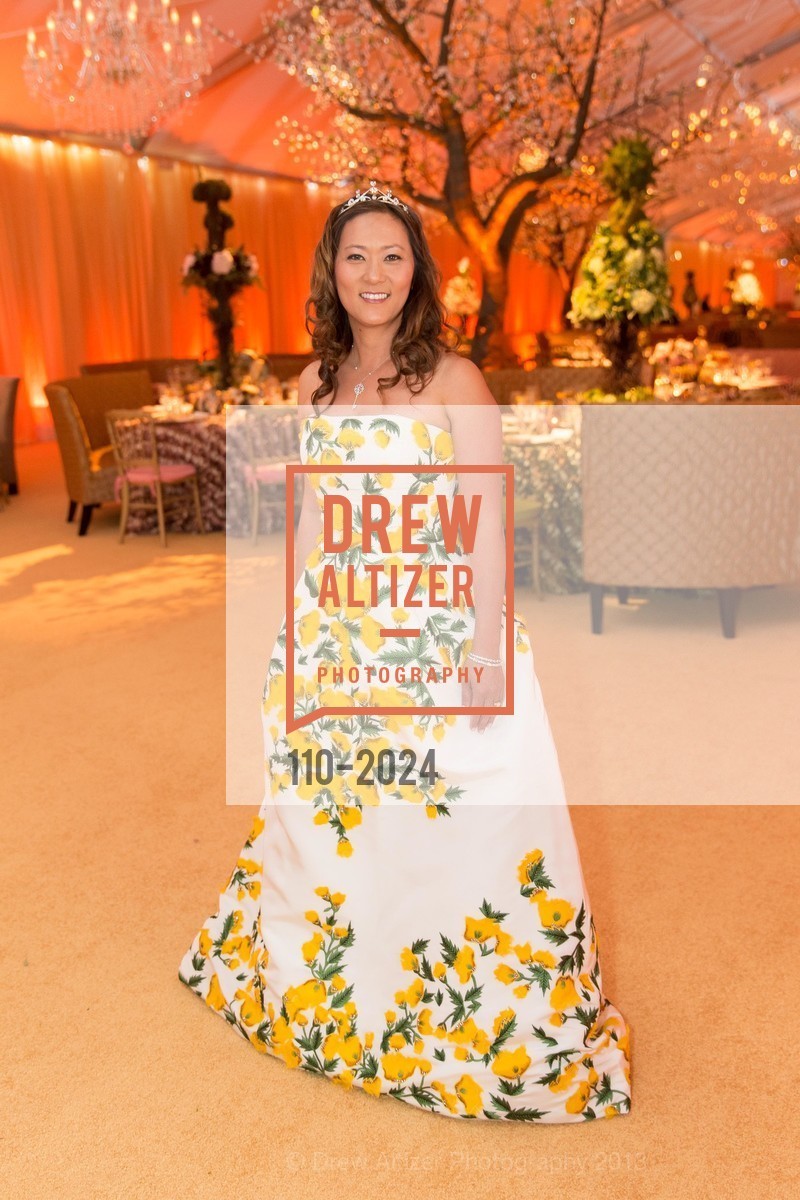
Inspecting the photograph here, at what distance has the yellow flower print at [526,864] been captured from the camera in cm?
193

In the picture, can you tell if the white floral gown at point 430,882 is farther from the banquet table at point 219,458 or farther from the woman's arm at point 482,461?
the banquet table at point 219,458

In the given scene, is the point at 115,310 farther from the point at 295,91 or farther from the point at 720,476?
the point at 720,476

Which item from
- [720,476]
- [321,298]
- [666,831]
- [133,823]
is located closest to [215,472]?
[720,476]

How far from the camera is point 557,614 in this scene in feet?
18.1

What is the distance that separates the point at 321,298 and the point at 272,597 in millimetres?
4119

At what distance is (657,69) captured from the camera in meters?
13.3

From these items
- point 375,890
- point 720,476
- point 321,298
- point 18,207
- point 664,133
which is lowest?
point 375,890

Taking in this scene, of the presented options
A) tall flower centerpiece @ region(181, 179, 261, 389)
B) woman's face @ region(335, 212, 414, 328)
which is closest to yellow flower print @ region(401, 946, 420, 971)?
woman's face @ region(335, 212, 414, 328)

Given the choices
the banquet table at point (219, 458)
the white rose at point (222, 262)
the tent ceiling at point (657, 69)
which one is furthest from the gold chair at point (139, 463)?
the tent ceiling at point (657, 69)

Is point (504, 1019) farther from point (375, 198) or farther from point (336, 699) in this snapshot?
point (375, 198)

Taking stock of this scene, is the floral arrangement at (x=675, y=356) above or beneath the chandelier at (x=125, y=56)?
beneath

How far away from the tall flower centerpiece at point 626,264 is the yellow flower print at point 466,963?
4.29 meters

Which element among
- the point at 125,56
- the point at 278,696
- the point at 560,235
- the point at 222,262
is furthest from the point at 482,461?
the point at 560,235

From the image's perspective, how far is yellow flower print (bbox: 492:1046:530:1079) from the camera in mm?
1941
